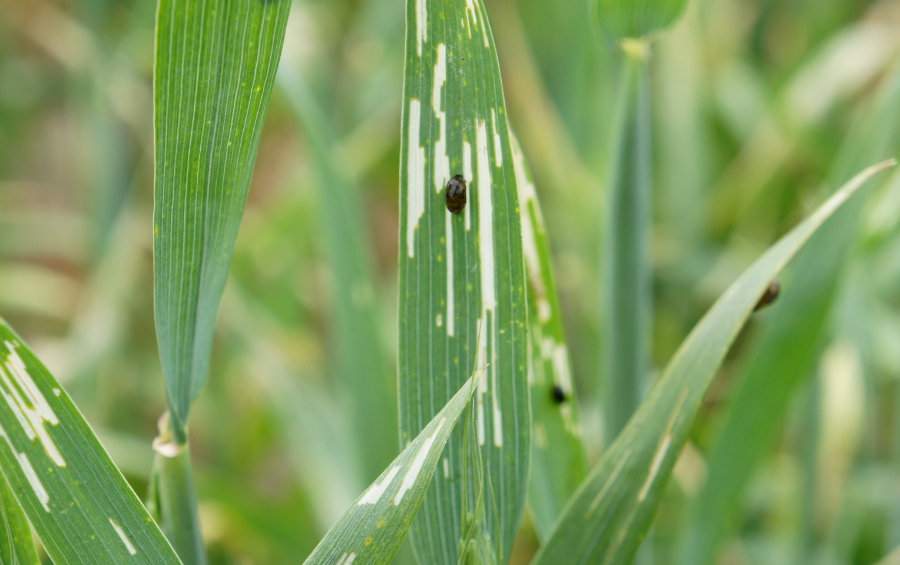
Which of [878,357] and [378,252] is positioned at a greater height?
[378,252]

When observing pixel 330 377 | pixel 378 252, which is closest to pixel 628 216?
pixel 330 377

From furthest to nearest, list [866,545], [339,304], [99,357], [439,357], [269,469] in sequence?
[269,469] → [99,357] → [866,545] → [339,304] → [439,357]

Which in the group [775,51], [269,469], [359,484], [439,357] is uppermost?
[775,51]

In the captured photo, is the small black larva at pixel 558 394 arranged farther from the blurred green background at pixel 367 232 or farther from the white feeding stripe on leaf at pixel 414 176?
the blurred green background at pixel 367 232

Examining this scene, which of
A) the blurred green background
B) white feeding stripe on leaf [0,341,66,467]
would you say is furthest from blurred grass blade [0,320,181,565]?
the blurred green background

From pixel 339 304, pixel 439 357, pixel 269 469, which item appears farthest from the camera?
pixel 269 469

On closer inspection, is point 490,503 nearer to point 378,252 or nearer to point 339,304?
point 339,304

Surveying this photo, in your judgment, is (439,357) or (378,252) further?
(378,252)

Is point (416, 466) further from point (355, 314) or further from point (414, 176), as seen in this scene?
point (355, 314)

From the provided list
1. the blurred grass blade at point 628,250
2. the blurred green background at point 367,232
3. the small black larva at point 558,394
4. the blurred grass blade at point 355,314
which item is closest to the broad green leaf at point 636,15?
the blurred grass blade at point 628,250
